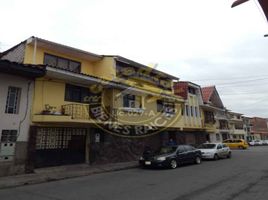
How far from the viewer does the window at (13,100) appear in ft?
44.1

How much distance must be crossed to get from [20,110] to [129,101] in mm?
9340

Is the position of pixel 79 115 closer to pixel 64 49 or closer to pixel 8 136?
pixel 8 136

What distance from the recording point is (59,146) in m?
15.6

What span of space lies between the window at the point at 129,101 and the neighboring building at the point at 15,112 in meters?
8.06

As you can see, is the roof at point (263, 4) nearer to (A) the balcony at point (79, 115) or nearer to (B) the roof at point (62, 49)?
(A) the balcony at point (79, 115)

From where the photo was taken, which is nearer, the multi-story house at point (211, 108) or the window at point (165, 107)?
the window at point (165, 107)

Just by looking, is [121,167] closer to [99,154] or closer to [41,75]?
[99,154]

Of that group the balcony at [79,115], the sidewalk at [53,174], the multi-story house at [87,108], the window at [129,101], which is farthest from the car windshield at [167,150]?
the window at [129,101]

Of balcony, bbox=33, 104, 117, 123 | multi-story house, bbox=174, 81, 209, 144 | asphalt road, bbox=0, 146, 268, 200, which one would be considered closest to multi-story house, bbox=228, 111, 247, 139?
multi-story house, bbox=174, 81, 209, 144

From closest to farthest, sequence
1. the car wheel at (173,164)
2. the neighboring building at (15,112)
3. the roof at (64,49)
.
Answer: the neighboring building at (15,112) < the roof at (64,49) < the car wheel at (173,164)

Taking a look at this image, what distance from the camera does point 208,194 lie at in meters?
8.62

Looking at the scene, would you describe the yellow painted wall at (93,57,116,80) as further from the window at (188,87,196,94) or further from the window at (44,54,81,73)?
the window at (188,87,196,94)

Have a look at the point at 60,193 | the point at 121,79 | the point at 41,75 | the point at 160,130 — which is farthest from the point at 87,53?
the point at 60,193

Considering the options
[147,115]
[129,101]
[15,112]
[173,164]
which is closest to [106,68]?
[129,101]
